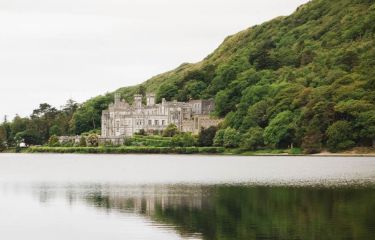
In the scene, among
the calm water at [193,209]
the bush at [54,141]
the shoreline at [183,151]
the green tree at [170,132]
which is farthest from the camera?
the bush at [54,141]

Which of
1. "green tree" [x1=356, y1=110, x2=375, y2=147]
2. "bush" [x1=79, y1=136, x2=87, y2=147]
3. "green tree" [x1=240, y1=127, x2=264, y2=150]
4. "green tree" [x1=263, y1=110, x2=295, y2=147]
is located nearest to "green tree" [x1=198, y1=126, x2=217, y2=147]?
"green tree" [x1=240, y1=127, x2=264, y2=150]

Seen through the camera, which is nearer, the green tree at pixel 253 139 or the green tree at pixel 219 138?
the green tree at pixel 253 139

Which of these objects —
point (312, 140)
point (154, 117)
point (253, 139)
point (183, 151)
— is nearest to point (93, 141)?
point (154, 117)

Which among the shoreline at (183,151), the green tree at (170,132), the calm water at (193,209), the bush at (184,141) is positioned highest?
the green tree at (170,132)

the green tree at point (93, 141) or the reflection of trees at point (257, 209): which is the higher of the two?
the green tree at point (93, 141)

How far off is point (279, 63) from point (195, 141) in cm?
5786

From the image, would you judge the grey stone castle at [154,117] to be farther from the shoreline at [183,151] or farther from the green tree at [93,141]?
the shoreline at [183,151]

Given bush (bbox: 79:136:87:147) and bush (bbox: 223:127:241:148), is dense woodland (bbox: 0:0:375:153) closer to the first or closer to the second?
bush (bbox: 223:127:241:148)

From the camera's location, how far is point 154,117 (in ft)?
584

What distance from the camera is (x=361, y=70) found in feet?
488

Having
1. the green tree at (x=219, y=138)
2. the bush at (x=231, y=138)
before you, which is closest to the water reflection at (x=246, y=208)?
the bush at (x=231, y=138)

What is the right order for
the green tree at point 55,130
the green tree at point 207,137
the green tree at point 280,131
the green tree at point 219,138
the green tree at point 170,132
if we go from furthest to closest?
1. the green tree at point 55,130
2. the green tree at point 170,132
3. the green tree at point 207,137
4. the green tree at point 219,138
5. the green tree at point 280,131

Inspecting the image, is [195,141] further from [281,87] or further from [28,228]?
[28,228]

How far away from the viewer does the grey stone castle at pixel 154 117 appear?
559 ft
